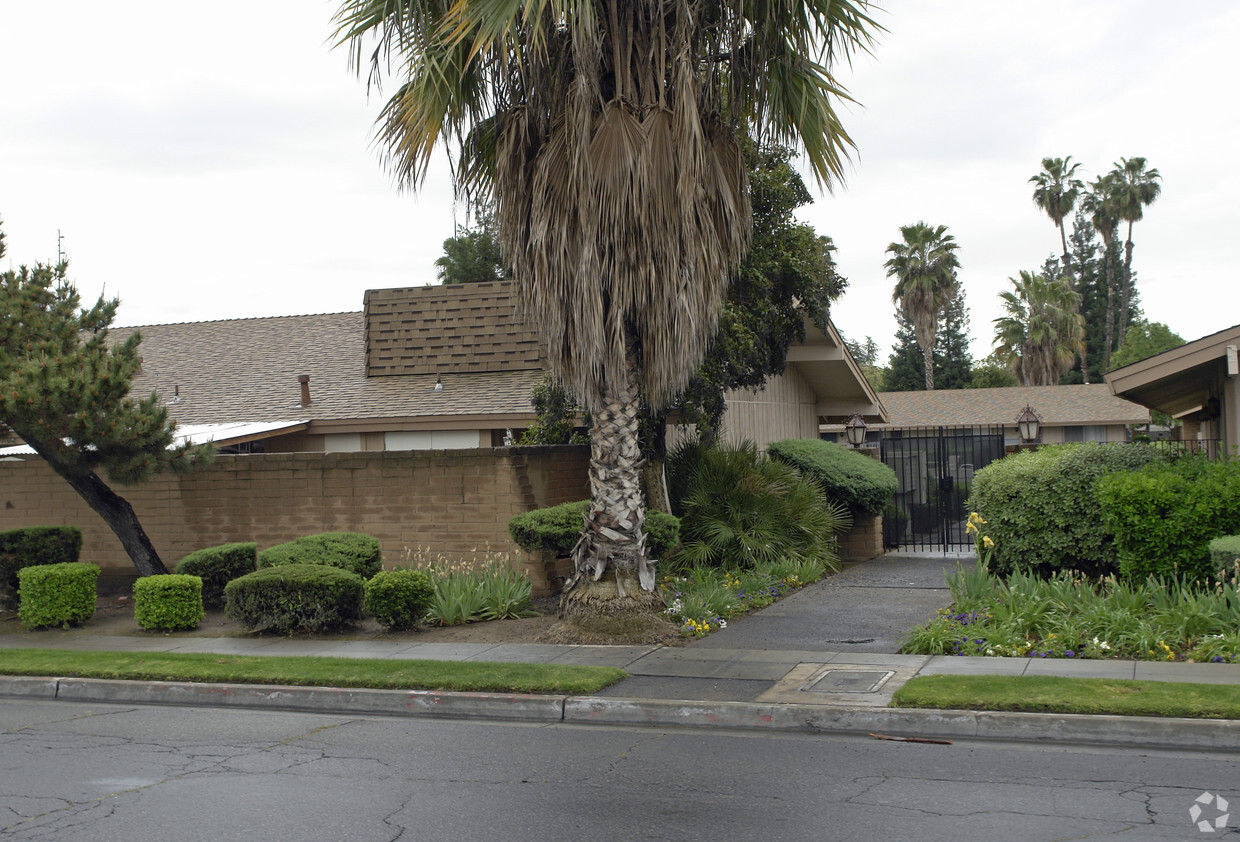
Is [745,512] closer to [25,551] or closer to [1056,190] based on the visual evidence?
[25,551]

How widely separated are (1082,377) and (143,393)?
5988cm

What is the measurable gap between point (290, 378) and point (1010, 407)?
93.1 feet

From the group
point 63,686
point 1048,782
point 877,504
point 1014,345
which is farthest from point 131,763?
point 1014,345

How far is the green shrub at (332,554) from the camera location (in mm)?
12742

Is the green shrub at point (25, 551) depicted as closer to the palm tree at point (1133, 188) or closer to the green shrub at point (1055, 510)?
the green shrub at point (1055, 510)

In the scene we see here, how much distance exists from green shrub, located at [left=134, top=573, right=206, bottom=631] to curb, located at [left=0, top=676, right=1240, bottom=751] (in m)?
2.27

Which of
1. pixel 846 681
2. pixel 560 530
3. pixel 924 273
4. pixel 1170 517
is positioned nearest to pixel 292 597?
pixel 560 530

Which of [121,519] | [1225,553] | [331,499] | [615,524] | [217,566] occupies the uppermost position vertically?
[331,499]

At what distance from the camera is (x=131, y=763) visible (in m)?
7.16

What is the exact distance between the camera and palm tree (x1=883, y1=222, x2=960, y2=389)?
175 feet

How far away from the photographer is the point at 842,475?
17.7m

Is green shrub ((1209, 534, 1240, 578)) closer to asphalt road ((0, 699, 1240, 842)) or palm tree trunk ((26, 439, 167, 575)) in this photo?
asphalt road ((0, 699, 1240, 842))

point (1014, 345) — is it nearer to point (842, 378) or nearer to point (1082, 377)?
point (1082, 377)

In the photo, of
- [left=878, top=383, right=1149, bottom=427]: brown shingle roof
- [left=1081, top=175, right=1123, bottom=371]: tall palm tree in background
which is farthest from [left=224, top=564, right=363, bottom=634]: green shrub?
[left=1081, top=175, right=1123, bottom=371]: tall palm tree in background
